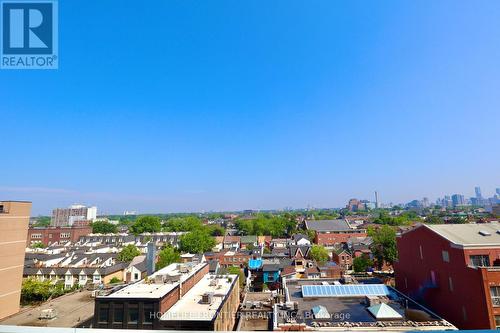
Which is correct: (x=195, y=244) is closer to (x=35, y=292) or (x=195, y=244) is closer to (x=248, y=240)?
(x=248, y=240)

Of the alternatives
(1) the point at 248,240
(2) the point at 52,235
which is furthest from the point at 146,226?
(1) the point at 248,240

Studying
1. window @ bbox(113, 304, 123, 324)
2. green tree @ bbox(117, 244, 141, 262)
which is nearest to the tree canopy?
green tree @ bbox(117, 244, 141, 262)

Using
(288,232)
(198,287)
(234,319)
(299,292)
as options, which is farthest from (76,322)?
(288,232)

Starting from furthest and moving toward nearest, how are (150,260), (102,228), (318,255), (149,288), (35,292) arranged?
1. (102,228)
2. (318,255)
3. (35,292)
4. (150,260)
5. (149,288)

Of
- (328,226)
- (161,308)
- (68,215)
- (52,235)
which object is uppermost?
(68,215)

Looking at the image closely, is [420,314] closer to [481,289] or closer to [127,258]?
[481,289]

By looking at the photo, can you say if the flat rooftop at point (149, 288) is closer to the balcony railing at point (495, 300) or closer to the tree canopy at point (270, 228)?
the balcony railing at point (495, 300)
